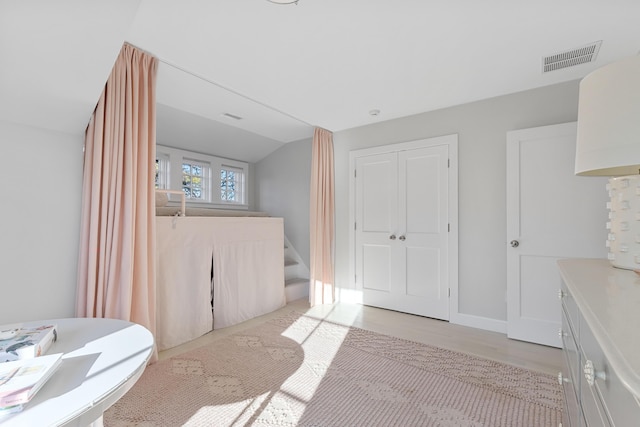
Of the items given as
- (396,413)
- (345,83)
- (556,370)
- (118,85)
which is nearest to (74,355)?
(396,413)

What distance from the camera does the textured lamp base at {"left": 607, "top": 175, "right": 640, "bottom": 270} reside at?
3.72 feet

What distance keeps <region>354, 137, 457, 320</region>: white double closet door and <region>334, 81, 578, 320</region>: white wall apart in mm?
182

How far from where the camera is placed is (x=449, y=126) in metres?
3.19

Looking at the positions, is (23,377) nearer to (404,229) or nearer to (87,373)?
(87,373)

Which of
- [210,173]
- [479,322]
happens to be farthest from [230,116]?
[479,322]

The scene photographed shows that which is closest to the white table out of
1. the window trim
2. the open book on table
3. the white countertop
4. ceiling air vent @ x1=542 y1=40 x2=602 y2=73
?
the open book on table

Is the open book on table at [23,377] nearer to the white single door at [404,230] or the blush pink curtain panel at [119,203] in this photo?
the blush pink curtain panel at [119,203]

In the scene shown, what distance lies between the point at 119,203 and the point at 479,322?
3312 millimetres

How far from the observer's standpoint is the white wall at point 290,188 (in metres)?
4.67

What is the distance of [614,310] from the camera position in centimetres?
69

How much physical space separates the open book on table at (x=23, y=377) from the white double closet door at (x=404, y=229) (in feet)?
10.3

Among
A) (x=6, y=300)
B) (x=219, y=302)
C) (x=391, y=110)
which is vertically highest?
(x=391, y=110)

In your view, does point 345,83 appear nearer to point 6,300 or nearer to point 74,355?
point 74,355

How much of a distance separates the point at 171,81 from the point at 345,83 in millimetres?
1531
